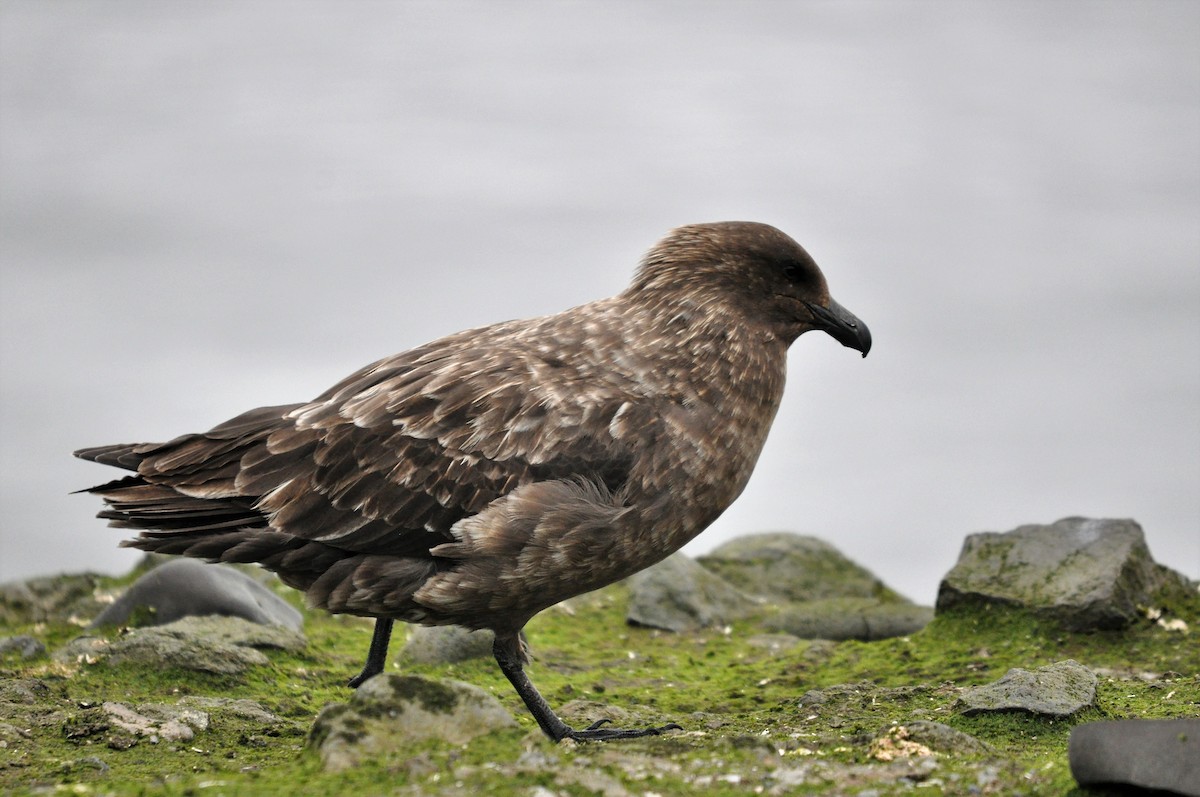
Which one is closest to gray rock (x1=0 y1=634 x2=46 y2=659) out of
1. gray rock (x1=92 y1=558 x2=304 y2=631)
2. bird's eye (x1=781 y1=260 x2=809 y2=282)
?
gray rock (x1=92 y1=558 x2=304 y2=631)

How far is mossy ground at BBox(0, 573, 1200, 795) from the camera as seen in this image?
15.7 ft

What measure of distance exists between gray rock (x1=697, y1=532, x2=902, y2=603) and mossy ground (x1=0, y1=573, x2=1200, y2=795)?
1.49 m

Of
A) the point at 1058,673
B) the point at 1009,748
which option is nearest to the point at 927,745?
the point at 1009,748

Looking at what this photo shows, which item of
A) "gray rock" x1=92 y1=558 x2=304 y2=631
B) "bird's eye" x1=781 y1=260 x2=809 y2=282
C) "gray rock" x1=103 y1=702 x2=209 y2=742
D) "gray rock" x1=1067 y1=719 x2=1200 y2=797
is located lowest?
"gray rock" x1=103 y1=702 x2=209 y2=742

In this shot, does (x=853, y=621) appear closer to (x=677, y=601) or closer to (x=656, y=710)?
(x=677, y=601)

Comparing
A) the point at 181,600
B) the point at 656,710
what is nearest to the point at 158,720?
the point at 181,600

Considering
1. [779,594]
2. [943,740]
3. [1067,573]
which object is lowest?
[943,740]

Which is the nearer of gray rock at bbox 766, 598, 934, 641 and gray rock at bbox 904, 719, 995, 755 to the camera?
gray rock at bbox 904, 719, 995, 755

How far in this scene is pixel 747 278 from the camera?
6789 millimetres

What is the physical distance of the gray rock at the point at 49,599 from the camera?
1098cm

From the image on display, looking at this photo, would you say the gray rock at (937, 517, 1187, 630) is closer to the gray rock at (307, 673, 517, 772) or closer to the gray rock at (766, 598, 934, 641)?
the gray rock at (766, 598, 934, 641)

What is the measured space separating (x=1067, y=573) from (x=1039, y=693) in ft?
8.70

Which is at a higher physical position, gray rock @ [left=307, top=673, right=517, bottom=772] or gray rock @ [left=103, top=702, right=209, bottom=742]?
gray rock @ [left=307, top=673, right=517, bottom=772]

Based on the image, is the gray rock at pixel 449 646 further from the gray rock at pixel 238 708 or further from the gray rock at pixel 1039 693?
the gray rock at pixel 1039 693
